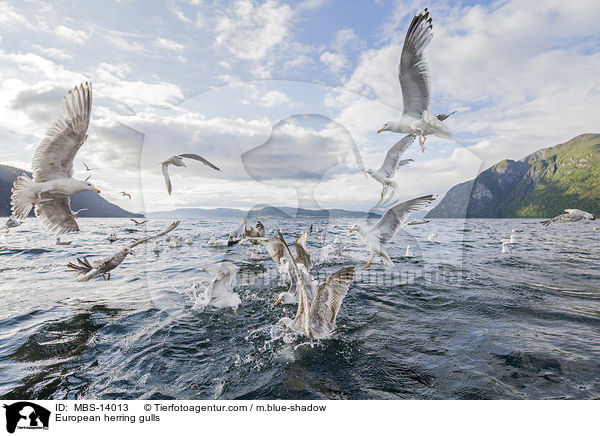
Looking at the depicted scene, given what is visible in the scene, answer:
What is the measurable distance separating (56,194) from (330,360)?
604 centimetres

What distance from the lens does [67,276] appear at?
980cm

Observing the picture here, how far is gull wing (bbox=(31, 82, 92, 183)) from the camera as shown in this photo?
15.0 feet

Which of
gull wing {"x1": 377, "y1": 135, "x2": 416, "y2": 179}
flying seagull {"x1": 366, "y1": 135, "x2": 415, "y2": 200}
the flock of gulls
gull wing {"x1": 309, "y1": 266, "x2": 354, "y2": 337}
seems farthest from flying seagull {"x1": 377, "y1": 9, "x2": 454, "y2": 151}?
gull wing {"x1": 309, "y1": 266, "x2": 354, "y2": 337}

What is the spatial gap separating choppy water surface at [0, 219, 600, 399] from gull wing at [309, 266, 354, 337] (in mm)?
333

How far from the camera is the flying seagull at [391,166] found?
7.51 m

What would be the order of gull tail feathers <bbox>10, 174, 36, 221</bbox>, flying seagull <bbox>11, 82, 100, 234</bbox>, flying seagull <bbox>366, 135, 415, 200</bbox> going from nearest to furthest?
flying seagull <bbox>11, 82, 100, 234</bbox>
gull tail feathers <bbox>10, 174, 36, 221</bbox>
flying seagull <bbox>366, 135, 415, 200</bbox>

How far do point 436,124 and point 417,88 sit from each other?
2.53 feet

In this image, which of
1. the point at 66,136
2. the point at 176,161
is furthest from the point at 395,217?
the point at 66,136

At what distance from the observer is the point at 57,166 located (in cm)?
500

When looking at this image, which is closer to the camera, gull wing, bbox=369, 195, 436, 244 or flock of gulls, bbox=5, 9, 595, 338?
flock of gulls, bbox=5, 9, 595, 338

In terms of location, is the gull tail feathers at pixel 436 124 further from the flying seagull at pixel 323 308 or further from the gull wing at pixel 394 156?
the flying seagull at pixel 323 308

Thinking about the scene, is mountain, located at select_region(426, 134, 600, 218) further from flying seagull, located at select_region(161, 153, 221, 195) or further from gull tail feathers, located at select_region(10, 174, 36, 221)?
gull tail feathers, located at select_region(10, 174, 36, 221)
